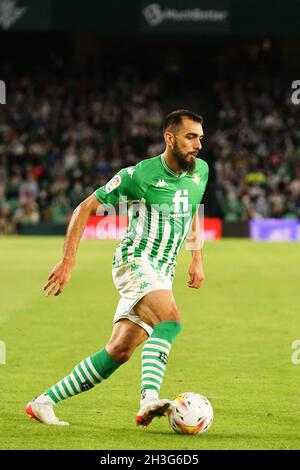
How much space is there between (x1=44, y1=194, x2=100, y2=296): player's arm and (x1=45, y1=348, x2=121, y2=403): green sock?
0.65 metres

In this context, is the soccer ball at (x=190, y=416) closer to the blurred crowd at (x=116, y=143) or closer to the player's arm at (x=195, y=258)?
the player's arm at (x=195, y=258)

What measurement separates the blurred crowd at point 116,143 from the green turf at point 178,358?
34.0 ft

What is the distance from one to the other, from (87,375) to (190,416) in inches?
30.1

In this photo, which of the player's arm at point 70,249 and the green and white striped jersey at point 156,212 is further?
the green and white striped jersey at point 156,212

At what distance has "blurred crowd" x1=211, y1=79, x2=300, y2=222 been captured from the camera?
105 ft

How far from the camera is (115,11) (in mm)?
32656

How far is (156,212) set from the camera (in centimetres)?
730

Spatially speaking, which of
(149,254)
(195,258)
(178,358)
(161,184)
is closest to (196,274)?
(195,258)

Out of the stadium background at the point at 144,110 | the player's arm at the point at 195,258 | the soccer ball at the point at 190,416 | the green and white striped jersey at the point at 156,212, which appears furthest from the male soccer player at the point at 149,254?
the stadium background at the point at 144,110

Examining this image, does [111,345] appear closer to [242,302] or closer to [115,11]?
[242,302]

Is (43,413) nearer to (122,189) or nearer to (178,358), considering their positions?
(122,189)

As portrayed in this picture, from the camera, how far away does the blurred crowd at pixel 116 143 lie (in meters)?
32.1

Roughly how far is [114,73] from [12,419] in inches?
1274
